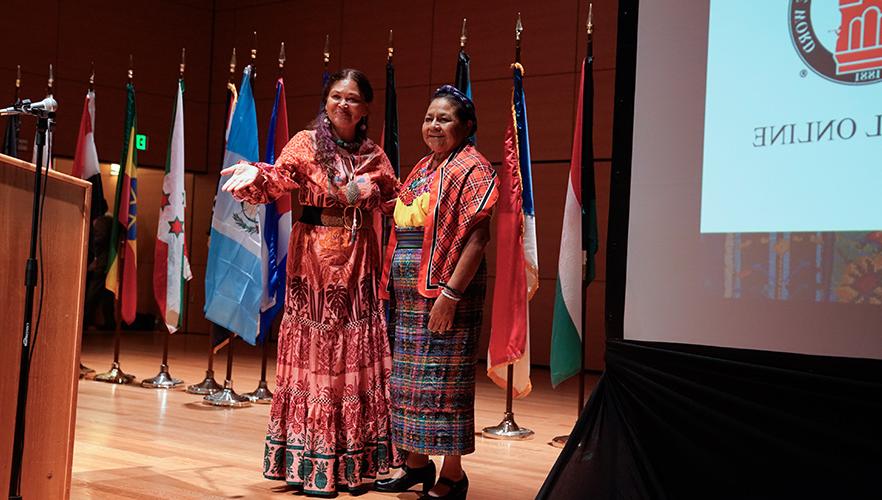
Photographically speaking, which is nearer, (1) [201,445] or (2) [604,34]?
(1) [201,445]

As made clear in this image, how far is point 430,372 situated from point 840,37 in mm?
1694

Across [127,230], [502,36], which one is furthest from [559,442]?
[502,36]

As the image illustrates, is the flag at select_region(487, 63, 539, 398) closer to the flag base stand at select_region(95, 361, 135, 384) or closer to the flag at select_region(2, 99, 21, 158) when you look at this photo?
the flag base stand at select_region(95, 361, 135, 384)

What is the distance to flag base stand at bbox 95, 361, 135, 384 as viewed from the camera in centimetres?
665

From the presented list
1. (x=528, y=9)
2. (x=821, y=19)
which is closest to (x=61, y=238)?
(x=821, y=19)

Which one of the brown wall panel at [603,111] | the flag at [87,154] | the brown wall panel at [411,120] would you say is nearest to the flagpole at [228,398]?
the flag at [87,154]

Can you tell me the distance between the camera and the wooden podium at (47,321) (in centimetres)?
229

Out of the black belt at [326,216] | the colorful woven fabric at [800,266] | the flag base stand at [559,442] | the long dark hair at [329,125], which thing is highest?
the long dark hair at [329,125]

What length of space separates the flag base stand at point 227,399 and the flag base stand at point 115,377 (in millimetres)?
1025

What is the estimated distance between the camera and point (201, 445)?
173 inches

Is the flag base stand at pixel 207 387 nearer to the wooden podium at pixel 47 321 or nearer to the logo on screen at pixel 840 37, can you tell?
the wooden podium at pixel 47 321

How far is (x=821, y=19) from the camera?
2494 mm

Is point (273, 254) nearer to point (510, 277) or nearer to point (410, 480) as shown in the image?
point (510, 277)

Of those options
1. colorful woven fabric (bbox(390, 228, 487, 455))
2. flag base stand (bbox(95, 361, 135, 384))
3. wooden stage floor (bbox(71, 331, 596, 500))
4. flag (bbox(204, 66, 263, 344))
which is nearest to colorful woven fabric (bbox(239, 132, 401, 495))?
wooden stage floor (bbox(71, 331, 596, 500))
